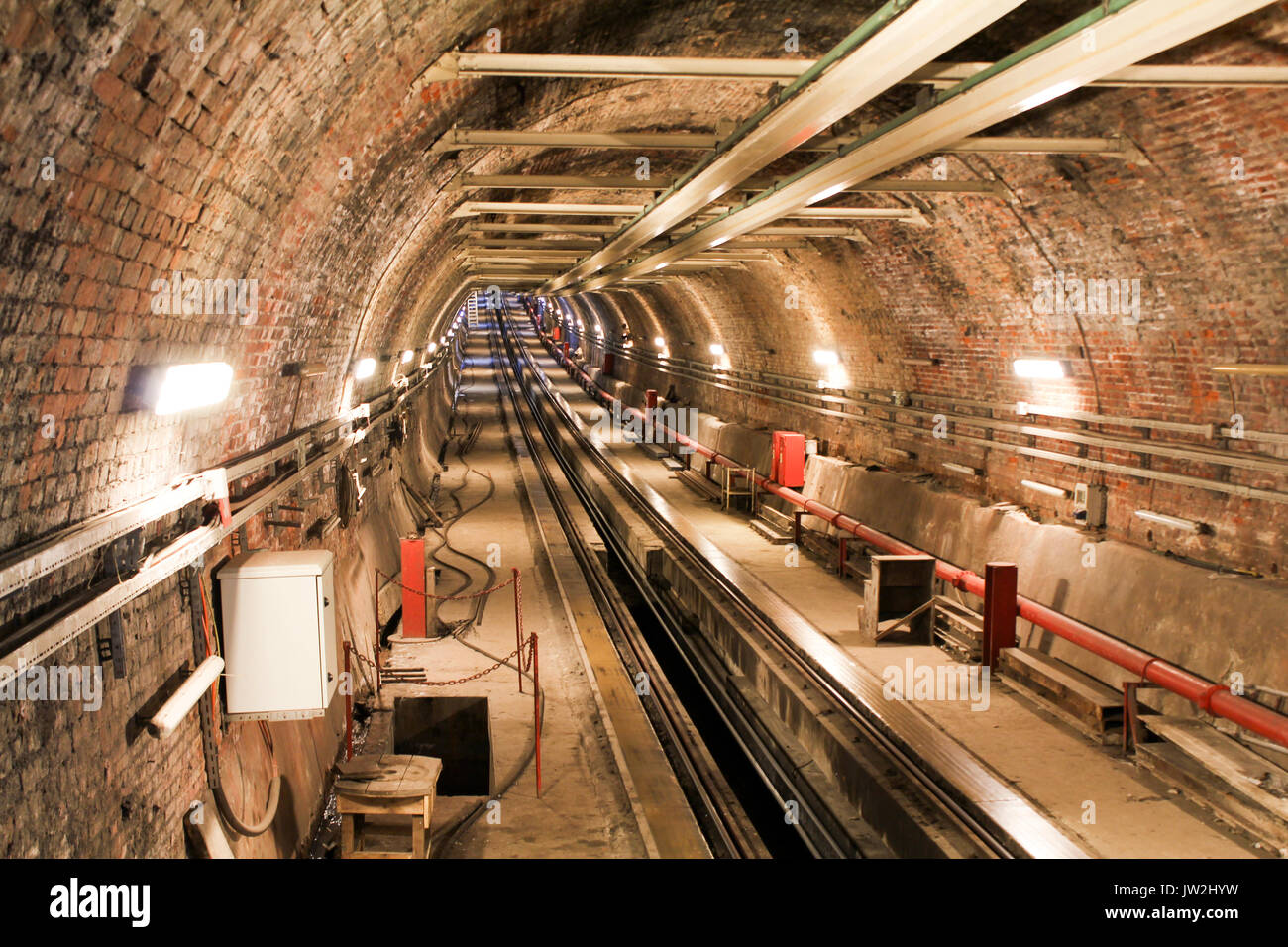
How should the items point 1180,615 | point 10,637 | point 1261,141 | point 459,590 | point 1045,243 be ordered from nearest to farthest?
point 10,637 → point 1261,141 → point 1180,615 → point 1045,243 → point 459,590

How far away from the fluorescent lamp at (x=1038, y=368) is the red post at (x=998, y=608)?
1.95 metres

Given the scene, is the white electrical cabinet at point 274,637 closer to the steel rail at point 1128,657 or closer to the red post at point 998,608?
the steel rail at point 1128,657

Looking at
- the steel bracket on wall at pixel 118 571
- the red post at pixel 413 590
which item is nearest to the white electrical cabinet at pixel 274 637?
the steel bracket on wall at pixel 118 571

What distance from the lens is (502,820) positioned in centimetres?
739

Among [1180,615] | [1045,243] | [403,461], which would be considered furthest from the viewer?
[403,461]

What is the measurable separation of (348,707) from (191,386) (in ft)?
13.3

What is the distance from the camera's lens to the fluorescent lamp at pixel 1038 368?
10102 millimetres

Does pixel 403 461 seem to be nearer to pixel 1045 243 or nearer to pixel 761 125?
pixel 1045 243

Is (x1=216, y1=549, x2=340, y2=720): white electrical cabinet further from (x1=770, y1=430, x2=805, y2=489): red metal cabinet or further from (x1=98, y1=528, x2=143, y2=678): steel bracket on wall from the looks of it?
(x1=770, y1=430, x2=805, y2=489): red metal cabinet

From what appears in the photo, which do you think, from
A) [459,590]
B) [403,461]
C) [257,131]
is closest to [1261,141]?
[257,131]

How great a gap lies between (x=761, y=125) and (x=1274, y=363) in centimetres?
452

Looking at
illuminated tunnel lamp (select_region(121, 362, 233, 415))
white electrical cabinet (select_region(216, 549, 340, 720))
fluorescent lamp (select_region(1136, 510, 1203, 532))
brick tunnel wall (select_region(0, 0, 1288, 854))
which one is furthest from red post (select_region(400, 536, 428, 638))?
fluorescent lamp (select_region(1136, 510, 1203, 532))

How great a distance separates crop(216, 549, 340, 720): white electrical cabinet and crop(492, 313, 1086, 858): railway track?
3.87 m

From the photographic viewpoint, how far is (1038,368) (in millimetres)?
10352
